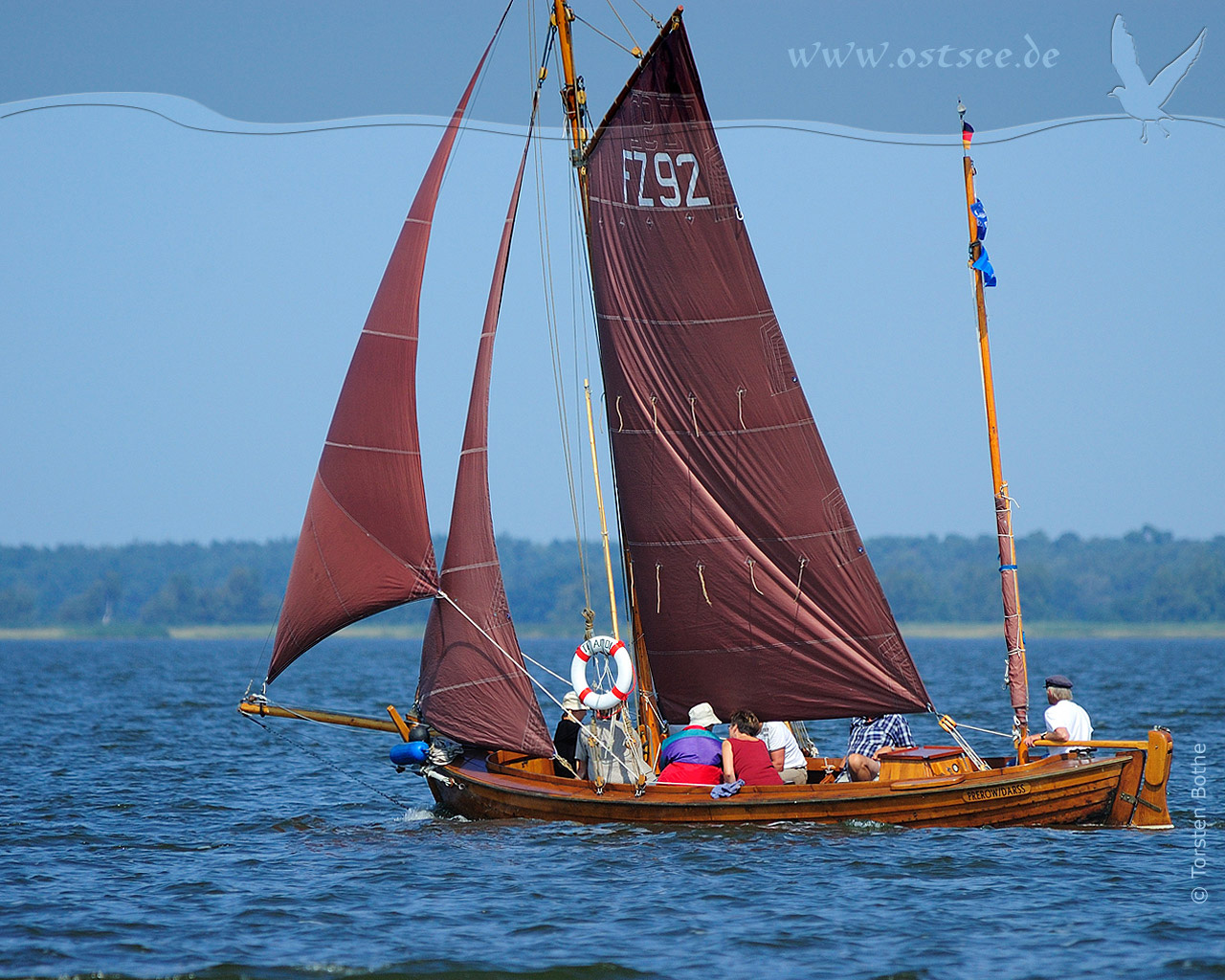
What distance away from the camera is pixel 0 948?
38.8 feet

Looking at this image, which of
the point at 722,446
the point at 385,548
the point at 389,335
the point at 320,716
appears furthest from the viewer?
the point at 320,716

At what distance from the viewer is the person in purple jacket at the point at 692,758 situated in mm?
16078

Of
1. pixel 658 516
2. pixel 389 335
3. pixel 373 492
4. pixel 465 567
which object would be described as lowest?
pixel 465 567

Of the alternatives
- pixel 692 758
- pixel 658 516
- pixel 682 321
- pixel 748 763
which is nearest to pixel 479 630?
pixel 658 516

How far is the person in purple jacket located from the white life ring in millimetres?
821

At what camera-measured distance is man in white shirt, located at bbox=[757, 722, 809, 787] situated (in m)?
16.6

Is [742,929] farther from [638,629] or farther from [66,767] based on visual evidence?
[66,767]

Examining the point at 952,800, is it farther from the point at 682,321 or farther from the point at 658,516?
the point at 682,321

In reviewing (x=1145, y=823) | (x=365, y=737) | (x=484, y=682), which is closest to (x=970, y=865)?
(x=1145, y=823)

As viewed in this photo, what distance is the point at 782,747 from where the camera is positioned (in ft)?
55.3

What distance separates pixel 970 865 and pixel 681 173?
8419mm

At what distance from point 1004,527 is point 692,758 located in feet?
14.3

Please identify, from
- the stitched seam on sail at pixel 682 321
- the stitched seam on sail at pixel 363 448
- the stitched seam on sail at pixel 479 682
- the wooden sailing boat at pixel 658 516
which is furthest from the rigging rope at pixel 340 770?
the stitched seam on sail at pixel 682 321

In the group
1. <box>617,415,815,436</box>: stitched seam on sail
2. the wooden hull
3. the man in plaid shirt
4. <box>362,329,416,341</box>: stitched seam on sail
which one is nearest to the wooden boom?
the wooden hull
